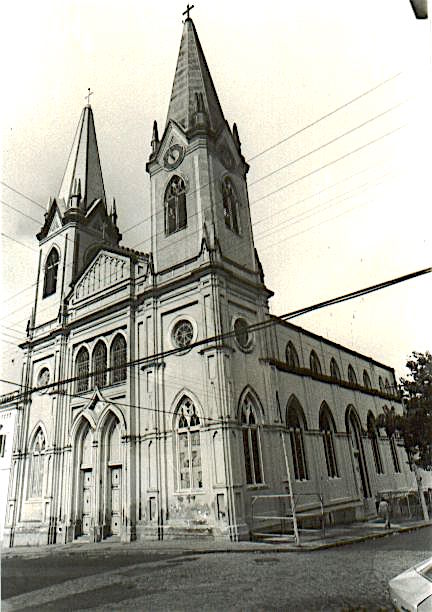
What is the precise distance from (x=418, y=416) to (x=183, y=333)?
8.08ft

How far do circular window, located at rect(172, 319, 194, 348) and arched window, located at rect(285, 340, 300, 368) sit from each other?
1088 millimetres

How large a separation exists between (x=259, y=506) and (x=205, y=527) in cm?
56

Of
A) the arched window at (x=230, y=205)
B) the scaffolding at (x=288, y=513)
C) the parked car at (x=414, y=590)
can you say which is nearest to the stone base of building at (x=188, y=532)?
the scaffolding at (x=288, y=513)

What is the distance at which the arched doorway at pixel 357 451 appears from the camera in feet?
10.9

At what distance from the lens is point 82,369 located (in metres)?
5.34

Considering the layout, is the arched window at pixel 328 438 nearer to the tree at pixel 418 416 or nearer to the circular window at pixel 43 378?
the tree at pixel 418 416

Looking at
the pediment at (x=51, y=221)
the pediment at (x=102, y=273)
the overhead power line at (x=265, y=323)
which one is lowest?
the overhead power line at (x=265, y=323)

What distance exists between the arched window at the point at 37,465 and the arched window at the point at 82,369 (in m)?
0.64

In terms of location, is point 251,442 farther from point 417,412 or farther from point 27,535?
point 27,535

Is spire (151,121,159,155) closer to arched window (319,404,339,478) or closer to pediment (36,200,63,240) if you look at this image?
pediment (36,200,63,240)

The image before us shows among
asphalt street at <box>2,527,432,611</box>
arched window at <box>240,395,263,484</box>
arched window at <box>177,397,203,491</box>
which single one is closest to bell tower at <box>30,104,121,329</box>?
arched window at <box>177,397,203,491</box>

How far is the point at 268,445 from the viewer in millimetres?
3678

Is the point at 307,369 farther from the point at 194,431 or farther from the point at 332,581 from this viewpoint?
the point at 332,581

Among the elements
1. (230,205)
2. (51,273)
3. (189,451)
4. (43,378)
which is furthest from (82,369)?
(230,205)
